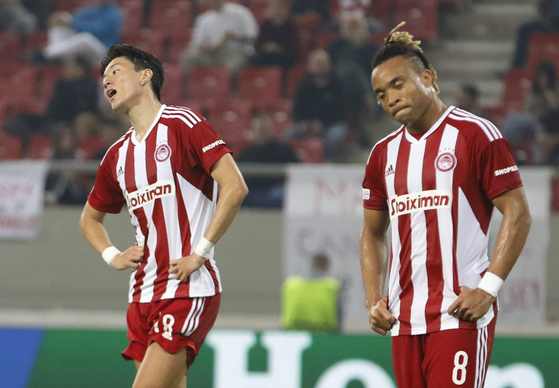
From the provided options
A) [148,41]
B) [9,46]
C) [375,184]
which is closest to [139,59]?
[375,184]

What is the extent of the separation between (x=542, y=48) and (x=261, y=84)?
384 centimetres

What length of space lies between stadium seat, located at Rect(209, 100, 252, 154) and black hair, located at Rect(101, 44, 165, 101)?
5.69 meters

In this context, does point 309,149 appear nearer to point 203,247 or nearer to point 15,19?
point 203,247

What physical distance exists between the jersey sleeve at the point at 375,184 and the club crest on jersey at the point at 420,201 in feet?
0.47

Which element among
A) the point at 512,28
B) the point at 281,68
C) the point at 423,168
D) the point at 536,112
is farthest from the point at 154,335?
the point at 512,28

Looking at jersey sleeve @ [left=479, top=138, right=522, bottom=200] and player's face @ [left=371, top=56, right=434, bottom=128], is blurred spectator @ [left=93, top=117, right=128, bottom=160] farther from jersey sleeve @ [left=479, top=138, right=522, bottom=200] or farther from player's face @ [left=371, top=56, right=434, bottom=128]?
jersey sleeve @ [left=479, top=138, right=522, bottom=200]

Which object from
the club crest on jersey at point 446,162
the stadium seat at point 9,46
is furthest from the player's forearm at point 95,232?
the stadium seat at point 9,46

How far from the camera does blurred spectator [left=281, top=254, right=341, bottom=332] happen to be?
6.90 m

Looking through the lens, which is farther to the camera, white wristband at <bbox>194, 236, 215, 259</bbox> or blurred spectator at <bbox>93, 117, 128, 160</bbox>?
blurred spectator at <bbox>93, 117, 128, 160</bbox>

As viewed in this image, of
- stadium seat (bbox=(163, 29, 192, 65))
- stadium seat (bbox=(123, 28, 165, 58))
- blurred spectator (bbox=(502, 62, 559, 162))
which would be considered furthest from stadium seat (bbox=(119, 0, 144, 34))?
blurred spectator (bbox=(502, 62, 559, 162))

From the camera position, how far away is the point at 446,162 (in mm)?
3086

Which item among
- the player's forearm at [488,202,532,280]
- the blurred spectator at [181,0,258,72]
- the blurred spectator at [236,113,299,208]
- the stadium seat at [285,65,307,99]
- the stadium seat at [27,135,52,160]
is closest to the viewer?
the player's forearm at [488,202,532,280]

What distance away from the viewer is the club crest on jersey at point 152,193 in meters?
3.60

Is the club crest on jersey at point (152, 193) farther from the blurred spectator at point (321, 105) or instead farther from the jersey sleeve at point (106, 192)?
the blurred spectator at point (321, 105)
